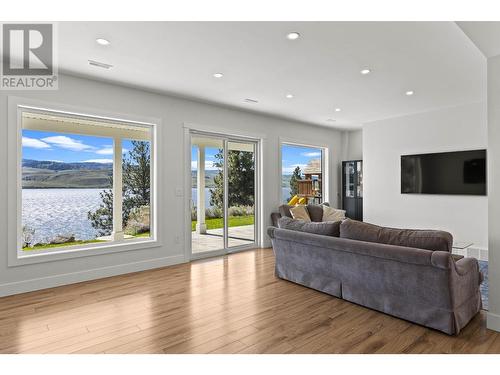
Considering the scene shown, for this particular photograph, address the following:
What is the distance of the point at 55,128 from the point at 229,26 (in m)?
2.83

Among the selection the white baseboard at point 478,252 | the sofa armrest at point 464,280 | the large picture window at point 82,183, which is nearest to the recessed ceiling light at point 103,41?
the large picture window at point 82,183

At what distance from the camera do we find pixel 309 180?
24.4 feet

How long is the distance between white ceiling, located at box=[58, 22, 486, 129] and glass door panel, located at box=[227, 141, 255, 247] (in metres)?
1.07

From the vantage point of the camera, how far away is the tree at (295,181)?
7009 mm

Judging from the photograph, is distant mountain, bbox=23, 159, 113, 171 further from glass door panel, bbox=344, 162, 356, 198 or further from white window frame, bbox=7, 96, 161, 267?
glass door panel, bbox=344, 162, 356, 198

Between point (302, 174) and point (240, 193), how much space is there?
2.04 meters

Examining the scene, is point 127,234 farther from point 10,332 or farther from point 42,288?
point 10,332

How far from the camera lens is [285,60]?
134 inches

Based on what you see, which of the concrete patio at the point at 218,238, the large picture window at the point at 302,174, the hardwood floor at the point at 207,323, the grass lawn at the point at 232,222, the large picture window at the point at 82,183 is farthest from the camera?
the large picture window at the point at 302,174

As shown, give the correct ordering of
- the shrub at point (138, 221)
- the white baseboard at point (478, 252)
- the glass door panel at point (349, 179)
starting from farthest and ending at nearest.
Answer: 1. the glass door panel at point (349, 179)
2. the white baseboard at point (478, 252)
3. the shrub at point (138, 221)

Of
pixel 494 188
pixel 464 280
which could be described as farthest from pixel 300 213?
pixel 494 188

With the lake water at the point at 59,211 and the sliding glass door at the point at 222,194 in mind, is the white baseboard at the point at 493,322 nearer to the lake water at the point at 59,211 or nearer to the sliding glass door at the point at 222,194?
the sliding glass door at the point at 222,194

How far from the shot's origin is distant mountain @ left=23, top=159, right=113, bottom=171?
3.87 metres

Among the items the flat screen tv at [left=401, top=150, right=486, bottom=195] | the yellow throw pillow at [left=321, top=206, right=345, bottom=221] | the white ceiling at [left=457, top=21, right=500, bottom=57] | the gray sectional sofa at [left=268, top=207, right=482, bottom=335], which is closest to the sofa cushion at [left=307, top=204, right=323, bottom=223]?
the yellow throw pillow at [left=321, top=206, right=345, bottom=221]
